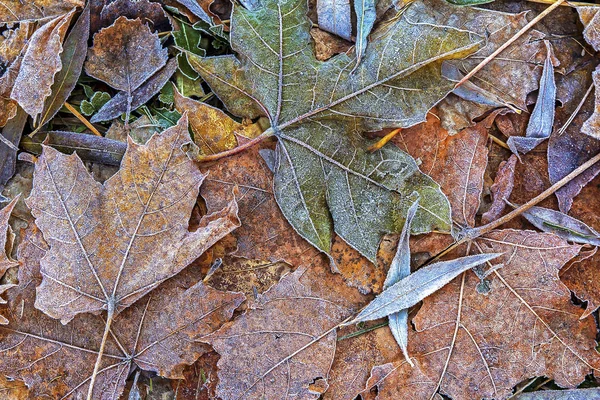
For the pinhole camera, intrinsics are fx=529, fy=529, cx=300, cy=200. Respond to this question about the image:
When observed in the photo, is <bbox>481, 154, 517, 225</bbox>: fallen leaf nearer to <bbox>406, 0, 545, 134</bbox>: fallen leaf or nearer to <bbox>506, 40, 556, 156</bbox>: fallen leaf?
<bbox>506, 40, 556, 156</bbox>: fallen leaf

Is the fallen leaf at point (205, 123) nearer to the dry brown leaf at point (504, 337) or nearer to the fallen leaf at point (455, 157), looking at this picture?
the fallen leaf at point (455, 157)

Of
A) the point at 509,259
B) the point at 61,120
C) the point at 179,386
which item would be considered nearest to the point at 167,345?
the point at 179,386

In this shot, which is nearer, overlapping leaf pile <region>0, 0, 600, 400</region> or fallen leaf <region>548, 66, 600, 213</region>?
overlapping leaf pile <region>0, 0, 600, 400</region>

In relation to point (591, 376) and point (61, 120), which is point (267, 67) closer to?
point (61, 120)

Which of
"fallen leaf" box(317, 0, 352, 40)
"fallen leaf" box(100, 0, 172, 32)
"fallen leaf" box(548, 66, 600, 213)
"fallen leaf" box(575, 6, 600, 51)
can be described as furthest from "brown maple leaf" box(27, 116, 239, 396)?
"fallen leaf" box(575, 6, 600, 51)

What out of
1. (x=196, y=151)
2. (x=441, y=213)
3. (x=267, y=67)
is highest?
(x=267, y=67)

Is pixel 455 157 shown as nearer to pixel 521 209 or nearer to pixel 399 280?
pixel 521 209

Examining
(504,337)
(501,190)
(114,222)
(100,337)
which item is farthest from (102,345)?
(501,190)
